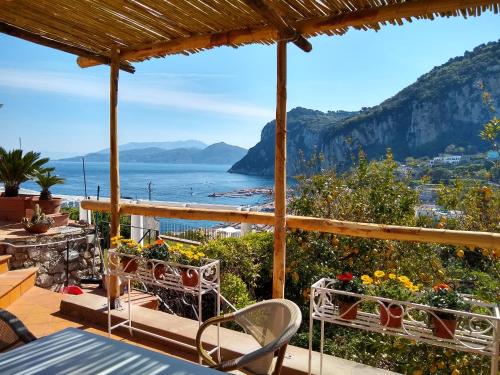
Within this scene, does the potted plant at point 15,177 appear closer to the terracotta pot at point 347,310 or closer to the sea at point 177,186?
the sea at point 177,186

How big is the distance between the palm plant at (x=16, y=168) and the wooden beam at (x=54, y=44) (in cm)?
396

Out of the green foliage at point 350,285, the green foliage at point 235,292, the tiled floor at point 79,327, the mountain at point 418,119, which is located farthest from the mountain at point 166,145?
the green foliage at point 350,285

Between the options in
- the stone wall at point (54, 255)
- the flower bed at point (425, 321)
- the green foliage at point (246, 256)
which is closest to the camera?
the flower bed at point (425, 321)

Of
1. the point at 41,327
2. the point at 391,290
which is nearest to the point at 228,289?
the point at 41,327

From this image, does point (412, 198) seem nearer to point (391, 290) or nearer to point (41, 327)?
point (391, 290)

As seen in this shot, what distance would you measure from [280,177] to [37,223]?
4460mm

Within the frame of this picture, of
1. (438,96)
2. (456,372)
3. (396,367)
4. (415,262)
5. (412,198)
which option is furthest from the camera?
(438,96)

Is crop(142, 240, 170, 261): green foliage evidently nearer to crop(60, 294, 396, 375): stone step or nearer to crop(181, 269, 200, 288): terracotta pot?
crop(181, 269, 200, 288): terracotta pot

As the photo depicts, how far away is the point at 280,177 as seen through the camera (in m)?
2.76

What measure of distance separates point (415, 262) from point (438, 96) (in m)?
15.1

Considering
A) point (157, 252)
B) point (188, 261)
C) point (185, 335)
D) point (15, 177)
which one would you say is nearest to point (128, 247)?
point (157, 252)

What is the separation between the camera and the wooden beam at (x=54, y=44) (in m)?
2.99

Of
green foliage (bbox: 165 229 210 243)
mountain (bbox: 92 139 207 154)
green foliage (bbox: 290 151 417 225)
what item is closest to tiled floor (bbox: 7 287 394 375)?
green foliage (bbox: 290 151 417 225)

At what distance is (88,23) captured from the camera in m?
2.93
